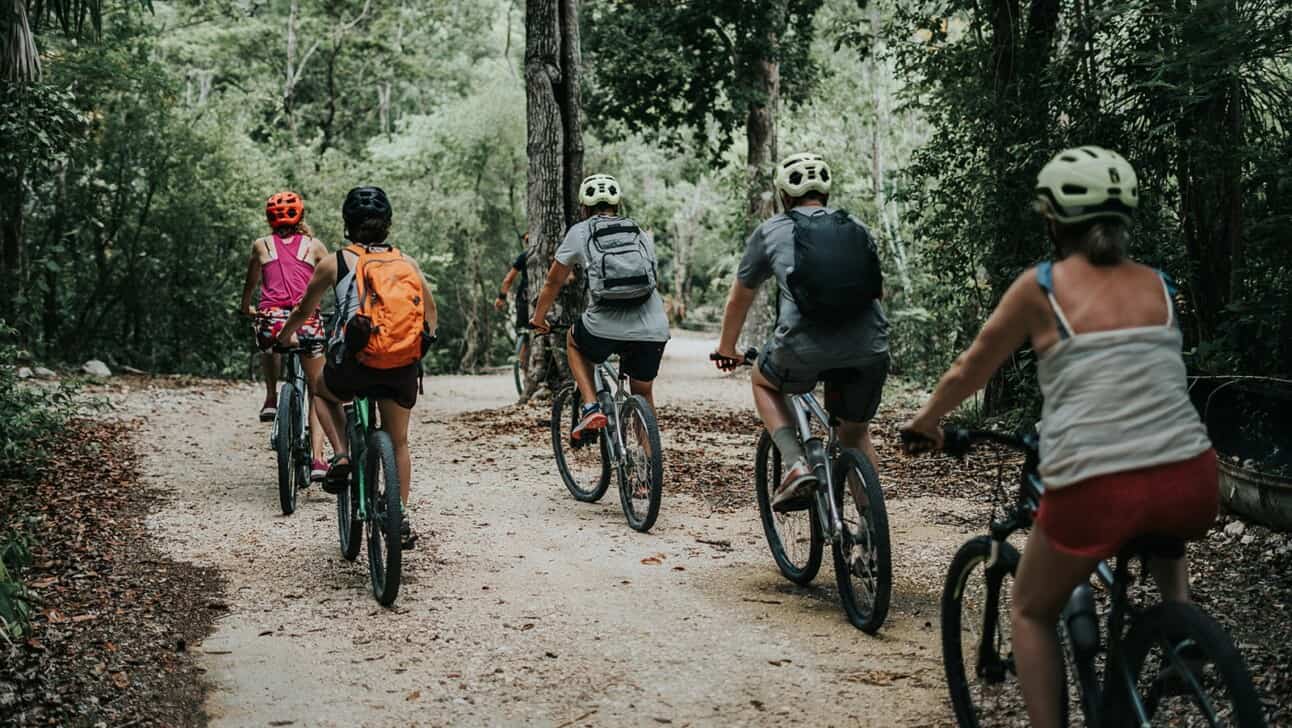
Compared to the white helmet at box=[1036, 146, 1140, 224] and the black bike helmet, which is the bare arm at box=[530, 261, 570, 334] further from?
the white helmet at box=[1036, 146, 1140, 224]

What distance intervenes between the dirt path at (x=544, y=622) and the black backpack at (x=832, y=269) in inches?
59.5

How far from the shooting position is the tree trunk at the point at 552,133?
13.8m

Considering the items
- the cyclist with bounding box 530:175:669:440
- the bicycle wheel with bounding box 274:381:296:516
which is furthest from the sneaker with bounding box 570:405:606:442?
the bicycle wheel with bounding box 274:381:296:516

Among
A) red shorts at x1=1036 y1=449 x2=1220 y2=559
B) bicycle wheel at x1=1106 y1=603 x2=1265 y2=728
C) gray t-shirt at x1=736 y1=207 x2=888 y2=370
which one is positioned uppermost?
gray t-shirt at x1=736 y1=207 x2=888 y2=370

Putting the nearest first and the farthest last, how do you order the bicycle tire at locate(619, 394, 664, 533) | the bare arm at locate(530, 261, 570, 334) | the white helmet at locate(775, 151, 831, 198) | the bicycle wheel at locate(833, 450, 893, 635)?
the bicycle wheel at locate(833, 450, 893, 635), the white helmet at locate(775, 151, 831, 198), the bicycle tire at locate(619, 394, 664, 533), the bare arm at locate(530, 261, 570, 334)

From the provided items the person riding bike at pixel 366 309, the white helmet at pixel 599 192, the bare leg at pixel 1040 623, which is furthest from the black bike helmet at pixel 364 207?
the bare leg at pixel 1040 623

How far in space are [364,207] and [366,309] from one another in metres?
0.59

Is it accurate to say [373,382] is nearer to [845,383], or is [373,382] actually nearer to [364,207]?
[364,207]

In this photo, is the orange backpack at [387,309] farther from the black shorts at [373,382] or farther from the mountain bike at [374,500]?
the mountain bike at [374,500]

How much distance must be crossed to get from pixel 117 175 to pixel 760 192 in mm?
10798

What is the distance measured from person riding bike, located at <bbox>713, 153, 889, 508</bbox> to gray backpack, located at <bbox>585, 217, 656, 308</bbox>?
1.88 m

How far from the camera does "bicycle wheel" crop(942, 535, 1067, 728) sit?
379 centimetres

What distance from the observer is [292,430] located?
8188 mm

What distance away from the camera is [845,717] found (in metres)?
4.44
